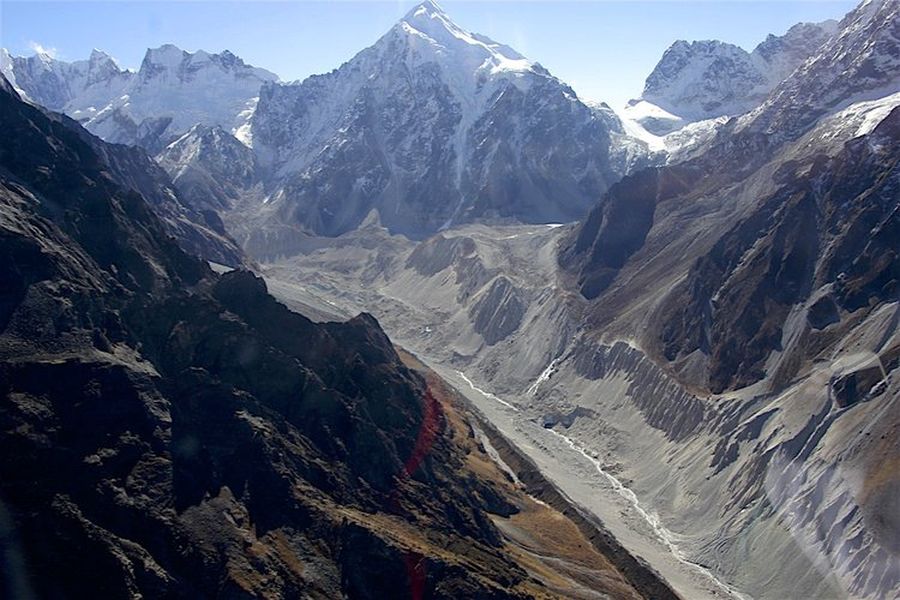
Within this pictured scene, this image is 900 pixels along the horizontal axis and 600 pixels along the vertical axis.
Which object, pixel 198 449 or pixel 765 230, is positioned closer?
pixel 198 449

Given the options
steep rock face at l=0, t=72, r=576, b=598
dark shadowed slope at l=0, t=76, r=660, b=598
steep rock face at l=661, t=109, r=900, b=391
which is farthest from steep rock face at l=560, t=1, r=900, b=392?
steep rock face at l=0, t=72, r=576, b=598

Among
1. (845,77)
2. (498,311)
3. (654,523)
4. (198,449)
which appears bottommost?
(654,523)

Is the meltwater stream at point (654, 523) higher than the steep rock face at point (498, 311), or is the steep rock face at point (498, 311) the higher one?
the steep rock face at point (498, 311)

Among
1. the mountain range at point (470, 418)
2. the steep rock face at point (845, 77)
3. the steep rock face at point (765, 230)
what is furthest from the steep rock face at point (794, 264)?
the steep rock face at point (845, 77)

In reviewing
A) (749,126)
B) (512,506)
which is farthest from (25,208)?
(749,126)

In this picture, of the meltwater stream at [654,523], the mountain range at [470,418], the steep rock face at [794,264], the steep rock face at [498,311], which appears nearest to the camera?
the mountain range at [470,418]

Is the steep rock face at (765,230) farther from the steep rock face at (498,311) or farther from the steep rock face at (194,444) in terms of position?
the steep rock face at (194,444)

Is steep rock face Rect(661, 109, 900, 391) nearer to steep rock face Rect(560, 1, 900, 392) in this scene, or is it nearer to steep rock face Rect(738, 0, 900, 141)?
steep rock face Rect(560, 1, 900, 392)

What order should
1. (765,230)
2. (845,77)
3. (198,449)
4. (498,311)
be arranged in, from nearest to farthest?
(198,449), (765,230), (498,311), (845,77)

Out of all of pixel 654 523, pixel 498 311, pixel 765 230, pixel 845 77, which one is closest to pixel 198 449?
pixel 654 523

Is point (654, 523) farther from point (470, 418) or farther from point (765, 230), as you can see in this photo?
point (765, 230)
